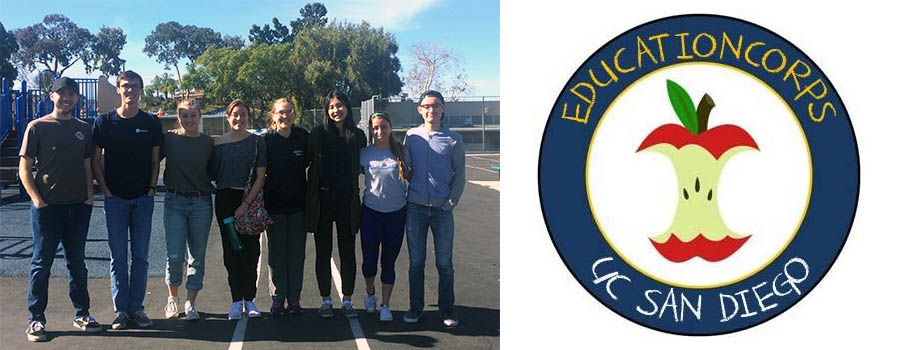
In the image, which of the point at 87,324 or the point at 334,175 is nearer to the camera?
the point at 87,324

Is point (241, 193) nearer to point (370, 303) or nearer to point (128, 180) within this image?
point (128, 180)

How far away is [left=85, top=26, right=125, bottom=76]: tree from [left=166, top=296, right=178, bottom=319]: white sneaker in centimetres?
8933

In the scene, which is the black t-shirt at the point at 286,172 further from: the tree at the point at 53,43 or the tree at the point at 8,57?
the tree at the point at 53,43

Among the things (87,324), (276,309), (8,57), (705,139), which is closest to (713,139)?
(705,139)

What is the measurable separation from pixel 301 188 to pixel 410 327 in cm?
111

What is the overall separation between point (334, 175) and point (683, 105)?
2.75 metres

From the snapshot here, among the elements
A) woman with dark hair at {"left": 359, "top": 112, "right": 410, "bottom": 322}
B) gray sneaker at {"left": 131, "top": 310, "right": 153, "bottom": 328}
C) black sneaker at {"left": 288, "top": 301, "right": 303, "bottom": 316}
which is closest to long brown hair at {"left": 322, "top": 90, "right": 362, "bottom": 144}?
woman with dark hair at {"left": 359, "top": 112, "right": 410, "bottom": 322}

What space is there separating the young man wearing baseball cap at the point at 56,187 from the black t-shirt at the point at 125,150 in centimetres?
10

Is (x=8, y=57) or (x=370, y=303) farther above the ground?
(x=8, y=57)

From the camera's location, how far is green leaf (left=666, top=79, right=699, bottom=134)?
7.20ft

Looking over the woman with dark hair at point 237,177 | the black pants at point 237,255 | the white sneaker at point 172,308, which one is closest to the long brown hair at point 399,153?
the woman with dark hair at point 237,177

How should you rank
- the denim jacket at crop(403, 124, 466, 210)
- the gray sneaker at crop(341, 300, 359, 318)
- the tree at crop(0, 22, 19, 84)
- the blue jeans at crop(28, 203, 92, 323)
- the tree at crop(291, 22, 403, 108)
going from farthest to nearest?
the tree at crop(0, 22, 19, 84)
the tree at crop(291, 22, 403, 108)
the gray sneaker at crop(341, 300, 359, 318)
the denim jacket at crop(403, 124, 466, 210)
the blue jeans at crop(28, 203, 92, 323)

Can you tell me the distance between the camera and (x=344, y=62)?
43531 mm

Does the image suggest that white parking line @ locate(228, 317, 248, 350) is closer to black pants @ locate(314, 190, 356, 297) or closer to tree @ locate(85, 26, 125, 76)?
black pants @ locate(314, 190, 356, 297)
